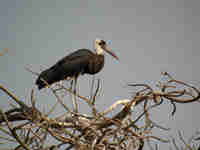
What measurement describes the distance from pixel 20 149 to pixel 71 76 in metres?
3.98

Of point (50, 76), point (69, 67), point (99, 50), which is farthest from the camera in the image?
point (99, 50)

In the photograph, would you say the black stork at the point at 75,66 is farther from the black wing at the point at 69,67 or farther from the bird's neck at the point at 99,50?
the bird's neck at the point at 99,50

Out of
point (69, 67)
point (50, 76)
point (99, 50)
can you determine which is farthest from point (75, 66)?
point (99, 50)

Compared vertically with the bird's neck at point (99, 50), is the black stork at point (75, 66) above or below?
below

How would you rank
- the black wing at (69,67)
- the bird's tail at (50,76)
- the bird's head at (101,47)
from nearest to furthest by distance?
the bird's tail at (50,76) < the black wing at (69,67) < the bird's head at (101,47)

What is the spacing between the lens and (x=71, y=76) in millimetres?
7695

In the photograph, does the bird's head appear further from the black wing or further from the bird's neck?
the black wing

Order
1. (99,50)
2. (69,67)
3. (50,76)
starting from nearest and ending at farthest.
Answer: (50,76) < (69,67) < (99,50)

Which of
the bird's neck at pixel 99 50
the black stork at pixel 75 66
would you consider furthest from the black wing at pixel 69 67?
the bird's neck at pixel 99 50

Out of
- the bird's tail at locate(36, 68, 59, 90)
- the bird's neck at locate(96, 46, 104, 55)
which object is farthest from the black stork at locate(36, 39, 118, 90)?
the bird's neck at locate(96, 46, 104, 55)

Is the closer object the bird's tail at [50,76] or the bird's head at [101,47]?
the bird's tail at [50,76]

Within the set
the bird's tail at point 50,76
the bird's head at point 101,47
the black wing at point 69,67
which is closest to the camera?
the bird's tail at point 50,76

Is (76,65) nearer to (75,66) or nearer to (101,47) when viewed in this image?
(75,66)

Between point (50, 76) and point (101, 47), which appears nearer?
point (50, 76)
